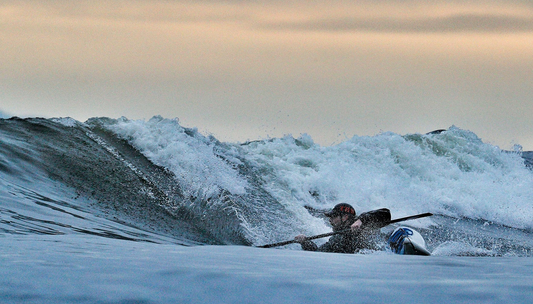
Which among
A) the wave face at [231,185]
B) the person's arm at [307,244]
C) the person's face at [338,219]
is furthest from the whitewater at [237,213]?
the person's arm at [307,244]

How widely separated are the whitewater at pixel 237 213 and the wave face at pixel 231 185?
0.13ft

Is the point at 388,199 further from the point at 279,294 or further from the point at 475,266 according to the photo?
the point at 279,294

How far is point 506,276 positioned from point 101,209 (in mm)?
5118

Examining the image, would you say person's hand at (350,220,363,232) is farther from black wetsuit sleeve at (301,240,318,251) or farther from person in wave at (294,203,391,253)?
black wetsuit sleeve at (301,240,318,251)

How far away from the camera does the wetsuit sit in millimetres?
5465

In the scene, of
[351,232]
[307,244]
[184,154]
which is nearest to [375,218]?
[351,232]

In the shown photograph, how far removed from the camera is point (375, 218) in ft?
20.1

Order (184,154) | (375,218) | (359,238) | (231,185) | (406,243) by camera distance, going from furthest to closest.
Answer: (184,154)
(231,185)
(375,218)
(359,238)
(406,243)

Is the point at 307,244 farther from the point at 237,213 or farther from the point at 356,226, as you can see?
the point at 237,213

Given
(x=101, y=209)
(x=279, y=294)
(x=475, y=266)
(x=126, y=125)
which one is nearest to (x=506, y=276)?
(x=475, y=266)

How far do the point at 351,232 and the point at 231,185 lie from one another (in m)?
3.49

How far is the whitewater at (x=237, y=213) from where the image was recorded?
2387 millimetres

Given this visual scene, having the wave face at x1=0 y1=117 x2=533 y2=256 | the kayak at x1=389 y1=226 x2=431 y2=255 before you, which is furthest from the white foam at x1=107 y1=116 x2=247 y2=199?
the kayak at x1=389 y1=226 x2=431 y2=255

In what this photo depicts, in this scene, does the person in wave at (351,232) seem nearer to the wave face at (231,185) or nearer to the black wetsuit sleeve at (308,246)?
the black wetsuit sleeve at (308,246)
